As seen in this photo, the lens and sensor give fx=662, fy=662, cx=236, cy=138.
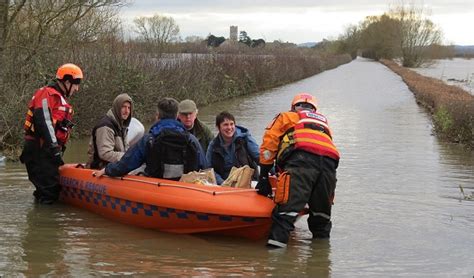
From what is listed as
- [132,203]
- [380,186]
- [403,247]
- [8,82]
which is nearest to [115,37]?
[8,82]

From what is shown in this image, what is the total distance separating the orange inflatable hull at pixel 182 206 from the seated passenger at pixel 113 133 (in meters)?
0.40

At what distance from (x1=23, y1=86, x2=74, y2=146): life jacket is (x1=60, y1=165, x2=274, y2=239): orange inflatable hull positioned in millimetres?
819

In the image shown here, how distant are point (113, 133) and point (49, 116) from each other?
2.48 ft

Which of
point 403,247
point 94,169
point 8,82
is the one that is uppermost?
point 8,82

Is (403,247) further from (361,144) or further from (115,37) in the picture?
(115,37)

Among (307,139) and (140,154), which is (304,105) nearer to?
(307,139)

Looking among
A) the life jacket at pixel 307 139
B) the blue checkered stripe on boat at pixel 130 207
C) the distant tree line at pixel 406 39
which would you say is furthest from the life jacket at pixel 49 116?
the distant tree line at pixel 406 39

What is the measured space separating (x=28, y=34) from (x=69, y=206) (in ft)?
28.4

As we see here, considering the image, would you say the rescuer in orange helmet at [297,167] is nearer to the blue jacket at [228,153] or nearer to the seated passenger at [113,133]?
the blue jacket at [228,153]

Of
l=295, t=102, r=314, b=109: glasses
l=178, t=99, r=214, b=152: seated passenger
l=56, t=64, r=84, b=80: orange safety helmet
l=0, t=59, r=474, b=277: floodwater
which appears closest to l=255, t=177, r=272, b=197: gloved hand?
l=0, t=59, r=474, b=277: floodwater

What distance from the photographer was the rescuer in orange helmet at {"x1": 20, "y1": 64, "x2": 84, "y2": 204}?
25.2 ft

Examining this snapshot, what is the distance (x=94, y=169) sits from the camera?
313 inches

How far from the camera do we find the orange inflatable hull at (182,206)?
6.40 m

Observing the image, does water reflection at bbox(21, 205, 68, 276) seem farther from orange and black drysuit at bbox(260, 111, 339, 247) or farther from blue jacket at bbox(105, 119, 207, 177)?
orange and black drysuit at bbox(260, 111, 339, 247)
